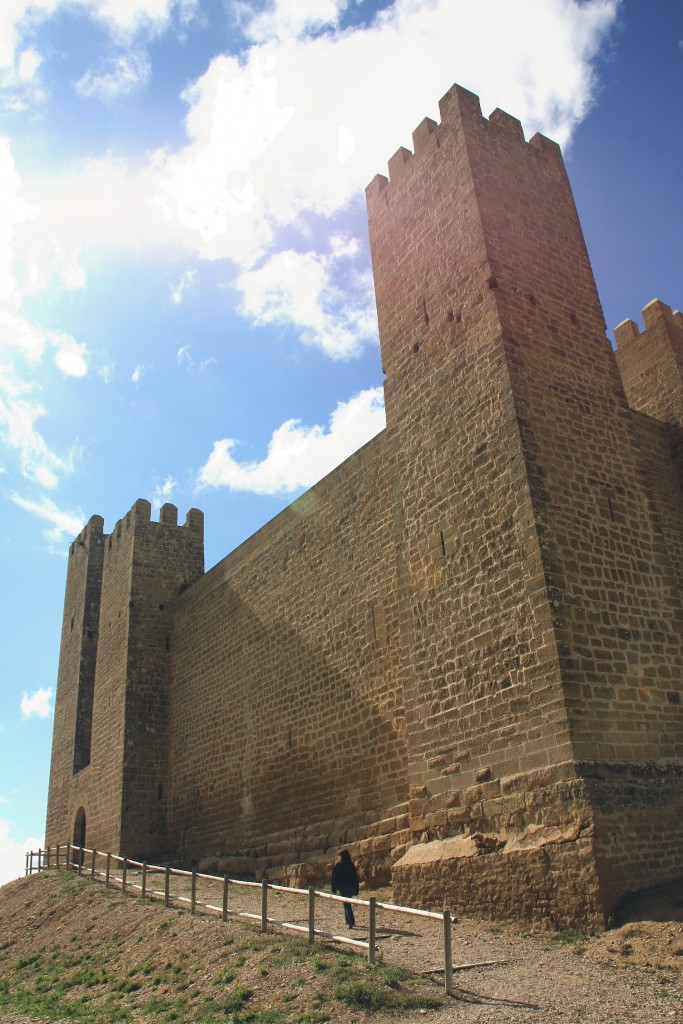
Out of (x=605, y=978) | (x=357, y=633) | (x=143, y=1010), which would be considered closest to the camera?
(x=605, y=978)

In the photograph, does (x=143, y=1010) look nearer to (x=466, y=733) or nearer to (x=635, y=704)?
(x=466, y=733)

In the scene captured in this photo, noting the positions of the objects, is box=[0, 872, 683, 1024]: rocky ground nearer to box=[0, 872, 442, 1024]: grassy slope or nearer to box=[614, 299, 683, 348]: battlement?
box=[0, 872, 442, 1024]: grassy slope

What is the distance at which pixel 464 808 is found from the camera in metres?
9.15

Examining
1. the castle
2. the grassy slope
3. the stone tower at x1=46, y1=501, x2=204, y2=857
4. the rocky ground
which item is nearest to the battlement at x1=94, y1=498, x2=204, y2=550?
the stone tower at x1=46, y1=501, x2=204, y2=857

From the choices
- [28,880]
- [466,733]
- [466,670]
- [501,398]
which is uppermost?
[501,398]

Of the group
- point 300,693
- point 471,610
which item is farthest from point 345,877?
point 300,693

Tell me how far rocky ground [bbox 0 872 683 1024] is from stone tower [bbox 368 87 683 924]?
2.22ft

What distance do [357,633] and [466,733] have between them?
3.89 m

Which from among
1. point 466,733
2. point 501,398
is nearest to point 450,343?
point 501,398

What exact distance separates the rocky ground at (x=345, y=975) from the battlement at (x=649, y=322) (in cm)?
1129

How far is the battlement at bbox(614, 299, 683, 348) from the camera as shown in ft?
50.8

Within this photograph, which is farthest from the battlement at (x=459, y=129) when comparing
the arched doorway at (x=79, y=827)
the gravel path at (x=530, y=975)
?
the arched doorway at (x=79, y=827)

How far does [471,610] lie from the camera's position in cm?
985

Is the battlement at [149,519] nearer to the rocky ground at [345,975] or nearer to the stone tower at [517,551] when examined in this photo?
the stone tower at [517,551]
